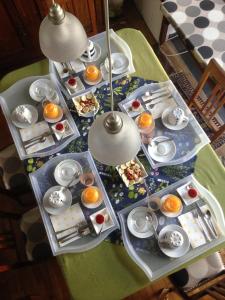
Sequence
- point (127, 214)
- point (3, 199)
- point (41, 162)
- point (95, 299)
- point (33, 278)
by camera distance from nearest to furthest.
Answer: point (95, 299) < point (127, 214) < point (41, 162) < point (33, 278) < point (3, 199)

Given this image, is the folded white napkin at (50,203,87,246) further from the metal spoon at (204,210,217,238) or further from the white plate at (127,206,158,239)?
the metal spoon at (204,210,217,238)

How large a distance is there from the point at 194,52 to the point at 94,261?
5.31 ft

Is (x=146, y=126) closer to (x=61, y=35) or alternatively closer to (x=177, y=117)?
(x=177, y=117)

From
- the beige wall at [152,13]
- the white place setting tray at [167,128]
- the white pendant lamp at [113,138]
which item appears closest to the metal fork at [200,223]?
the white place setting tray at [167,128]

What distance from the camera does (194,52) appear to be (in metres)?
2.27

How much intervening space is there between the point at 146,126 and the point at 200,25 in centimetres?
112

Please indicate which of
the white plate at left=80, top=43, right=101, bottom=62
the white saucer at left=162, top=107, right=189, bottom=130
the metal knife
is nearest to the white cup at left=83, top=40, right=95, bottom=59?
the white plate at left=80, top=43, right=101, bottom=62

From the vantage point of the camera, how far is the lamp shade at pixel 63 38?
1.15 meters

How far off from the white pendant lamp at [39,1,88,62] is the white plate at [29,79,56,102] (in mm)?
570

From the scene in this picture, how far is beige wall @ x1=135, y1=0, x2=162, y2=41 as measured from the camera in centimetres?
271

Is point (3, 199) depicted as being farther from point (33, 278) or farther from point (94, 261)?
point (94, 261)

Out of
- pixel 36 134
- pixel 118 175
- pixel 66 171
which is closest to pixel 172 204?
pixel 118 175

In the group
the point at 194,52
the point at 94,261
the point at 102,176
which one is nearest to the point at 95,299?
the point at 94,261

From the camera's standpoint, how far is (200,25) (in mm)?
2312
